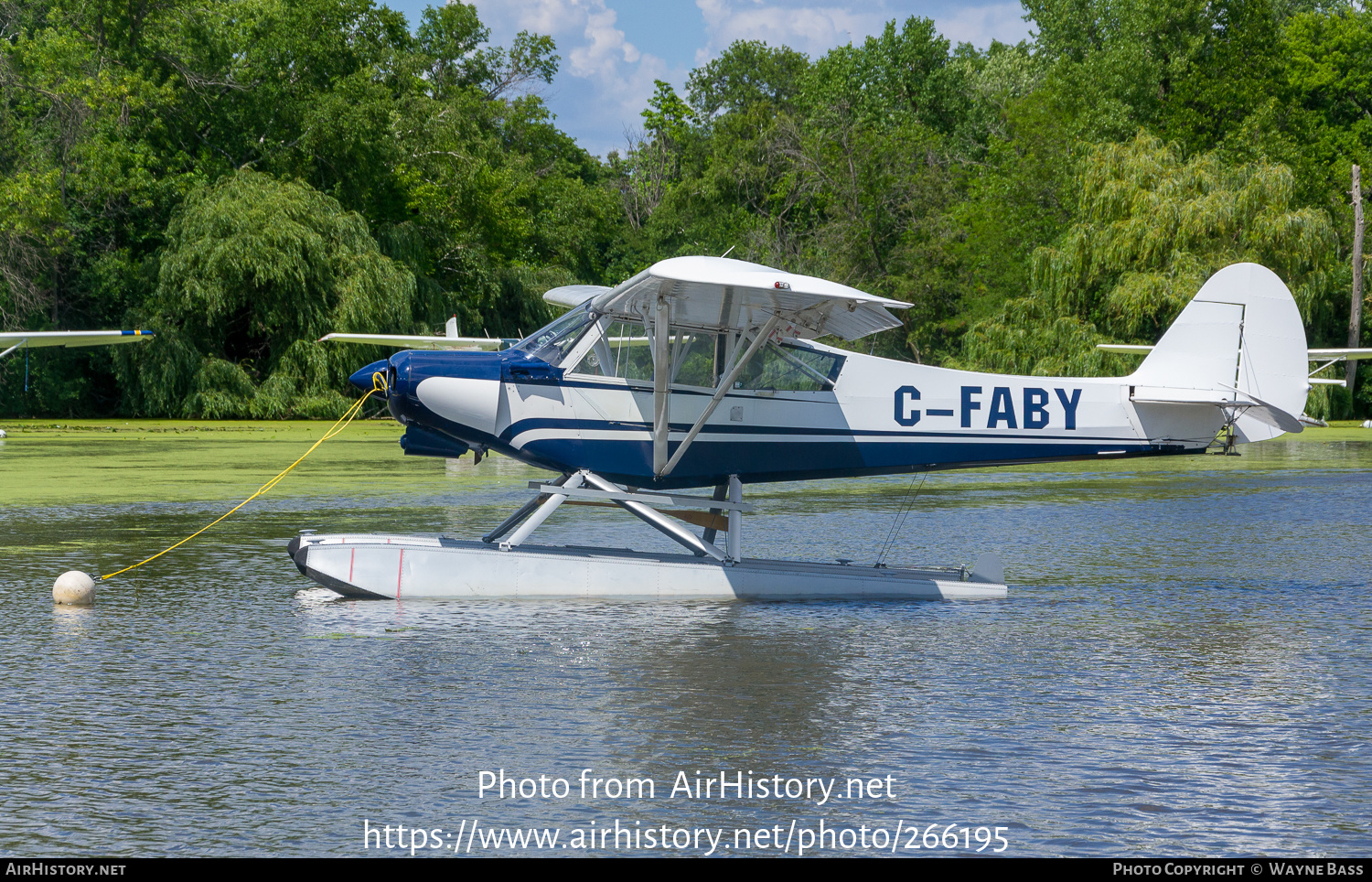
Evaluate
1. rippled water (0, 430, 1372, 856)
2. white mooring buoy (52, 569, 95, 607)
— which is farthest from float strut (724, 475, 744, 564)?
white mooring buoy (52, 569, 95, 607)

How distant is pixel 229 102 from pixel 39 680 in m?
44.1

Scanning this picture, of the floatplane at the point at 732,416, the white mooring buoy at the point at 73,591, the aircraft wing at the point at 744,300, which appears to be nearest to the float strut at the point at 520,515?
the floatplane at the point at 732,416

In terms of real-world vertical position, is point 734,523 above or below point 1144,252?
below

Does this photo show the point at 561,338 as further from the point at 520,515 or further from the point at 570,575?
the point at 570,575

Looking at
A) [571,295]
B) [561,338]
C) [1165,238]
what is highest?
[1165,238]

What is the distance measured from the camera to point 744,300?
9250 millimetres

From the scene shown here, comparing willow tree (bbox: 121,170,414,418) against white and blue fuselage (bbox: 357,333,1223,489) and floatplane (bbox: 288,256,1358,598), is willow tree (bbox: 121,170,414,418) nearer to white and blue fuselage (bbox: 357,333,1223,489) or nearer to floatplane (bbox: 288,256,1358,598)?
white and blue fuselage (bbox: 357,333,1223,489)

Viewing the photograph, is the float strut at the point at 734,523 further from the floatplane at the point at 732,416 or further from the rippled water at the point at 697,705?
the rippled water at the point at 697,705

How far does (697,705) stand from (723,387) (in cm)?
386

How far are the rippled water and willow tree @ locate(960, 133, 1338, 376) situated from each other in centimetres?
2649

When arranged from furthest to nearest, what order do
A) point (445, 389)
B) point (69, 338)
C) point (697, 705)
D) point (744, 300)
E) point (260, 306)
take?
point (260, 306), point (69, 338), point (445, 389), point (744, 300), point (697, 705)

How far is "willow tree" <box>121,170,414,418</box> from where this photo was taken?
123 ft

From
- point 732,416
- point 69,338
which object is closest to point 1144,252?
point 69,338
